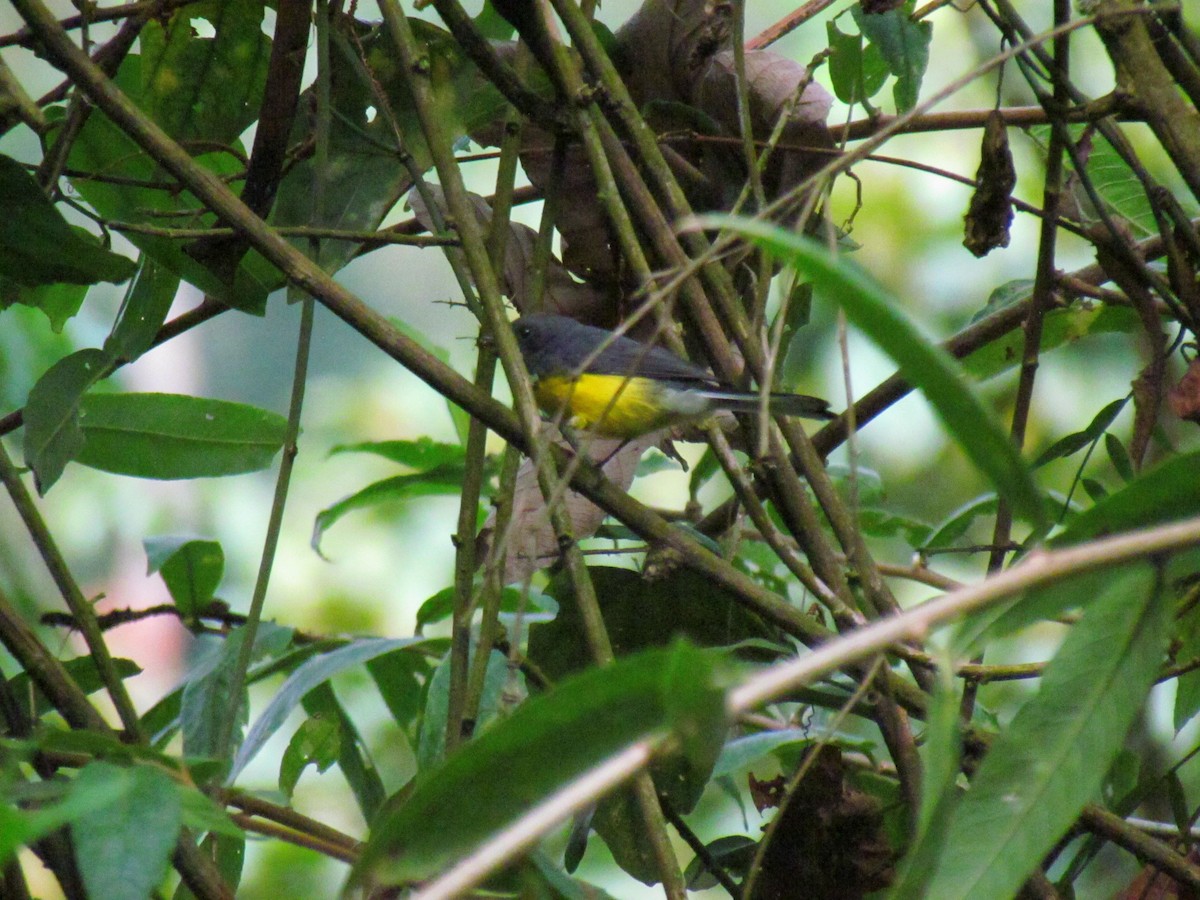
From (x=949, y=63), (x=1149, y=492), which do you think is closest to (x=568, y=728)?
(x=1149, y=492)

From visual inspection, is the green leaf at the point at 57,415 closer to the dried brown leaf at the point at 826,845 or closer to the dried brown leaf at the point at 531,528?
the dried brown leaf at the point at 531,528

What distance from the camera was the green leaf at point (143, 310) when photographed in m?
1.64

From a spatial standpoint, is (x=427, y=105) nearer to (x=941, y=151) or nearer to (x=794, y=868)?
(x=794, y=868)

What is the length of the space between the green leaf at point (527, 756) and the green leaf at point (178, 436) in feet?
4.11

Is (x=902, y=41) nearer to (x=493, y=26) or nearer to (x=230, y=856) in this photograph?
(x=493, y=26)

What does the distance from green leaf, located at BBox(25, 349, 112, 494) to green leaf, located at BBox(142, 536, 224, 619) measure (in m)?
0.31

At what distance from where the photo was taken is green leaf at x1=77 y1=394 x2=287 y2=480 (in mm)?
1853

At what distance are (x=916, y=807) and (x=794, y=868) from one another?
39 cm

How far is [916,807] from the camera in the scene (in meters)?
1.28

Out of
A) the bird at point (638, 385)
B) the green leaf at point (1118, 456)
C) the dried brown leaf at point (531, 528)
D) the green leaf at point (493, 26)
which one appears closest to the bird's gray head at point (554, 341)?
the bird at point (638, 385)

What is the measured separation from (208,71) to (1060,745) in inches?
60.7

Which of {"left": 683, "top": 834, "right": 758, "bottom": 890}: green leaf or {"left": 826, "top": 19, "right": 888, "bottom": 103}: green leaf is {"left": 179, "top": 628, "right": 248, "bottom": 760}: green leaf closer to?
{"left": 683, "top": 834, "right": 758, "bottom": 890}: green leaf

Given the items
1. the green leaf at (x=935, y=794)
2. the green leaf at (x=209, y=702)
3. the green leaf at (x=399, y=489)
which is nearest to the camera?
the green leaf at (x=935, y=794)

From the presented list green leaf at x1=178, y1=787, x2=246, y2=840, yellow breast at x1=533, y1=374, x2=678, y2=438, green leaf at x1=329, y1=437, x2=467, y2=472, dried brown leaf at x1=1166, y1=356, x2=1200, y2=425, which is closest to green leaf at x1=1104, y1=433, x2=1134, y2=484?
dried brown leaf at x1=1166, y1=356, x2=1200, y2=425
